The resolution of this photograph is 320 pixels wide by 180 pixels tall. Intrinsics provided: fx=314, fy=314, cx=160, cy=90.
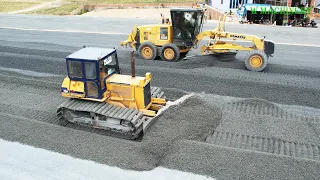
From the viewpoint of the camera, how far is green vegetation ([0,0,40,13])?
3494 centimetres

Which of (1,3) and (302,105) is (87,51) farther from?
(1,3)

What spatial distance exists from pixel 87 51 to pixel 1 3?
36.6m

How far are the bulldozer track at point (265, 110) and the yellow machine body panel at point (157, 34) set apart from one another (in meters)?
5.44

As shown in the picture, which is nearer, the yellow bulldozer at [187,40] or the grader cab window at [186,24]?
the yellow bulldozer at [187,40]

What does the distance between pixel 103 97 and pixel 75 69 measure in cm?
100

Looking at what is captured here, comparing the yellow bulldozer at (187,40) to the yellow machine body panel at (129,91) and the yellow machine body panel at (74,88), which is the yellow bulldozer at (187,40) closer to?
the yellow machine body panel at (129,91)

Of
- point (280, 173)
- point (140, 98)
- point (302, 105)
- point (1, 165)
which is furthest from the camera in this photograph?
point (302, 105)

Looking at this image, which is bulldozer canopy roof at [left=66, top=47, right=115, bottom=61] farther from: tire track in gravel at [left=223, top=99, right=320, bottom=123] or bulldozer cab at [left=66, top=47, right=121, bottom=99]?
tire track in gravel at [left=223, top=99, right=320, bottom=123]

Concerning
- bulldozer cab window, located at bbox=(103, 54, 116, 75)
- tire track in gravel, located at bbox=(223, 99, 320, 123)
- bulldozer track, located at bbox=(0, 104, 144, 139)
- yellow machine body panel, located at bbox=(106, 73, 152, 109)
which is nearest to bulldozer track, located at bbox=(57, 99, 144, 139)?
bulldozer track, located at bbox=(0, 104, 144, 139)

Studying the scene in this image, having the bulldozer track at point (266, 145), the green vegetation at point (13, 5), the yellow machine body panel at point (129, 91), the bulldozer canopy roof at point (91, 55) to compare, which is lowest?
the bulldozer track at point (266, 145)

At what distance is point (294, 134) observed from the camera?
7766mm

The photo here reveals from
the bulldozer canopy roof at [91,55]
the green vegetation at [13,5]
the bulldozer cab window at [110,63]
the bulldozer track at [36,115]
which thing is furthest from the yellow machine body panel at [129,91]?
the green vegetation at [13,5]

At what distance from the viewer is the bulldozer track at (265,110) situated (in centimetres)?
873

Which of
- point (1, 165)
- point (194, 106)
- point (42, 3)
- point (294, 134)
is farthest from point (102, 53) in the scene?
point (42, 3)
